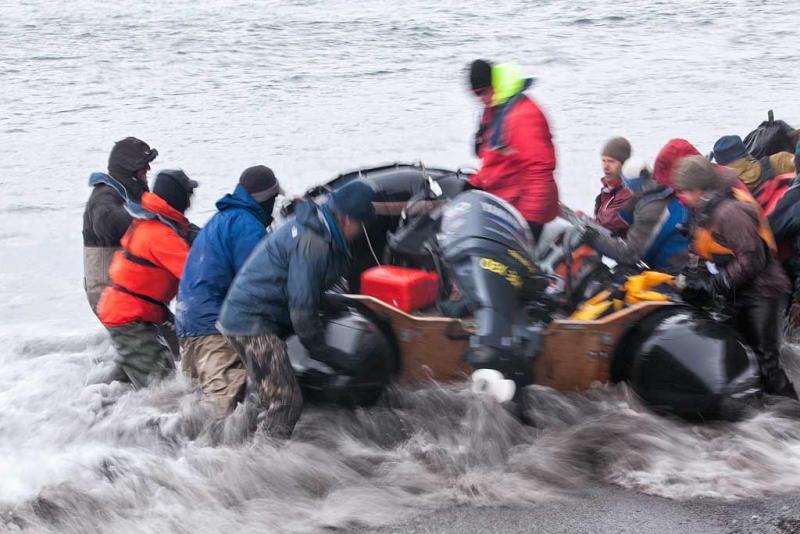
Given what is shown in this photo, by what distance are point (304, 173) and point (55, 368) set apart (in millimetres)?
6351

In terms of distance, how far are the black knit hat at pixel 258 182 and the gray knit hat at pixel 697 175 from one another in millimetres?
1869

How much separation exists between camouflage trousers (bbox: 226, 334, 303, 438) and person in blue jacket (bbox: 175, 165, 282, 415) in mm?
335

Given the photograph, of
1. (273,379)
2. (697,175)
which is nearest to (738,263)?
(697,175)

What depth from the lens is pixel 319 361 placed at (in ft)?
14.1

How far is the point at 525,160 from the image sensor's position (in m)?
4.85

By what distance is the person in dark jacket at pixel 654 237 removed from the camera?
4.79 m

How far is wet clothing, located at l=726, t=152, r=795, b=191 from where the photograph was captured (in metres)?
5.61

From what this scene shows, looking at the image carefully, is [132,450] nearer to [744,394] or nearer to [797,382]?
[744,394]

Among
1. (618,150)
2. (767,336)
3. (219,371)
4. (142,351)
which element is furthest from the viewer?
(618,150)

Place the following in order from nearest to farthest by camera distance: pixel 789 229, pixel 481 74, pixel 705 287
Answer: pixel 705 287 < pixel 789 229 < pixel 481 74

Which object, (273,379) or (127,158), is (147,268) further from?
(273,379)

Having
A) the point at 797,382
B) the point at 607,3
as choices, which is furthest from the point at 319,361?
the point at 607,3

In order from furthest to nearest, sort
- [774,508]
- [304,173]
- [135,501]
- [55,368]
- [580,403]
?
[304,173]
[55,368]
[580,403]
[135,501]
[774,508]

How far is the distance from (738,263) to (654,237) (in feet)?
2.27
